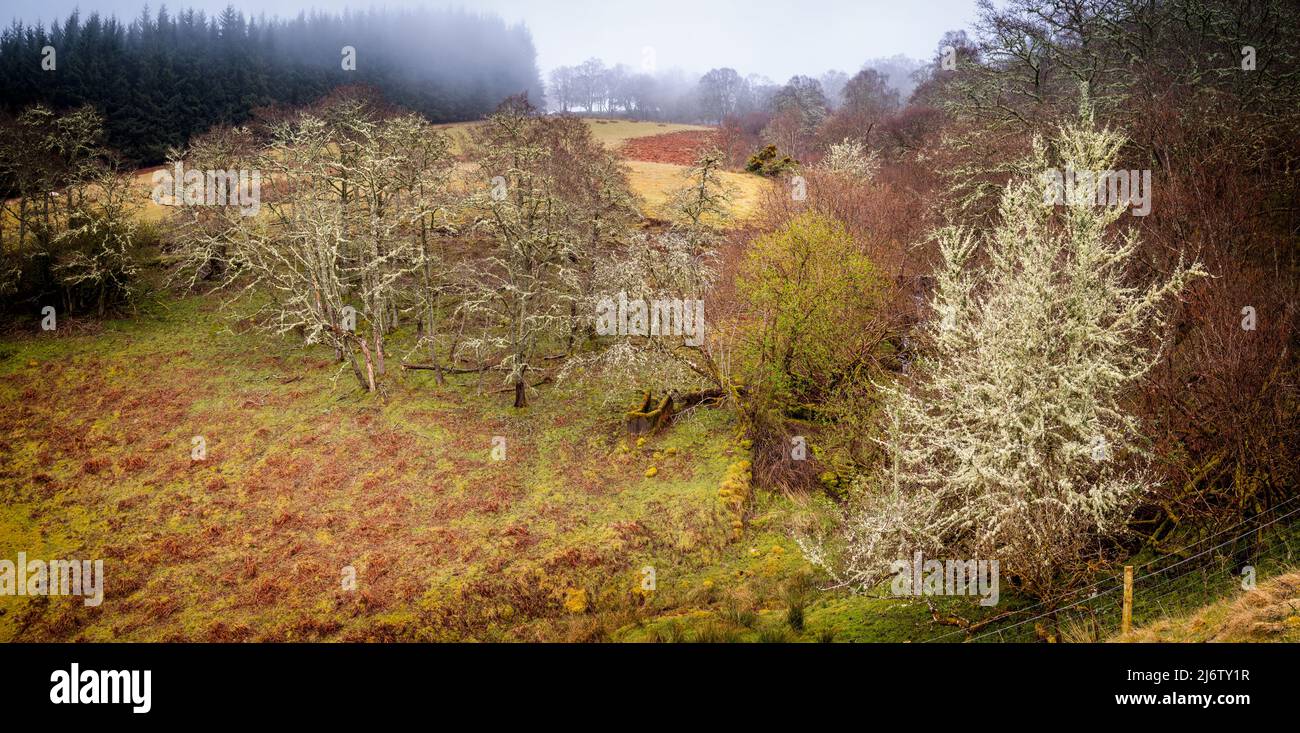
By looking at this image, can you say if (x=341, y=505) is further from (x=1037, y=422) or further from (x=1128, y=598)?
(x=1128, y=598)

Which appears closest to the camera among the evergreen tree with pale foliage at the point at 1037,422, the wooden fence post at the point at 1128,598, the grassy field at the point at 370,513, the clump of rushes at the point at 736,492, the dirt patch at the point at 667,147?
the wooden fence post at the point at 1128,598

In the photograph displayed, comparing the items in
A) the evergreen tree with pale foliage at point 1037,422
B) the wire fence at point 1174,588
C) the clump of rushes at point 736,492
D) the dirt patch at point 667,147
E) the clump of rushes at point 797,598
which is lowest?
the clump of rushes at point 797,598

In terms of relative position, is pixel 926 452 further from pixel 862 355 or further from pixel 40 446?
pixel 40 446

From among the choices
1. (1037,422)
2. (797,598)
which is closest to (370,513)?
(797,598)

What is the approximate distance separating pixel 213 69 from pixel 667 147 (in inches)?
1794

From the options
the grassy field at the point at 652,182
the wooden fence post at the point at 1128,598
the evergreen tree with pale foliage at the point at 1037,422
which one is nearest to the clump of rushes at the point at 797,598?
the evergreen tree with pale foliage at the point at 1037,422

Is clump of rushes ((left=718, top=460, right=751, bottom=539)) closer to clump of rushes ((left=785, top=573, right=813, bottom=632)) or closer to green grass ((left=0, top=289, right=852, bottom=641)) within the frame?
green grass ((left=0, top=289, right=852, bottom=641))

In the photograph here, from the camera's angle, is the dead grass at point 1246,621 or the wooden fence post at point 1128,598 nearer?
the dead grass at point 1246,621

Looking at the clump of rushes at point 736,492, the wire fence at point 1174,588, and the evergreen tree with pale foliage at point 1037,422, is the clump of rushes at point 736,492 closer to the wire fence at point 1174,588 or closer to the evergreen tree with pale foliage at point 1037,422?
the evergreen tree with pale foliage at point 1037,422

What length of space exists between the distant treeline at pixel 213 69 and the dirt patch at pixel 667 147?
71.1 feet

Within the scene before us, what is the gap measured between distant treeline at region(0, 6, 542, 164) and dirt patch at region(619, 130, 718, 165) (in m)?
21.7

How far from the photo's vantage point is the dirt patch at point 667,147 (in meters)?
69.9

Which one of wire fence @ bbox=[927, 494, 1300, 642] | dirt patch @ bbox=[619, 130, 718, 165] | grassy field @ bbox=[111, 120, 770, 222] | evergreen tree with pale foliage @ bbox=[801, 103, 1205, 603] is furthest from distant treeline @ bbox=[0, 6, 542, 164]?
wire fence @ bbox=[927, 494, 1300, 642]

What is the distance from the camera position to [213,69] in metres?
59.3
